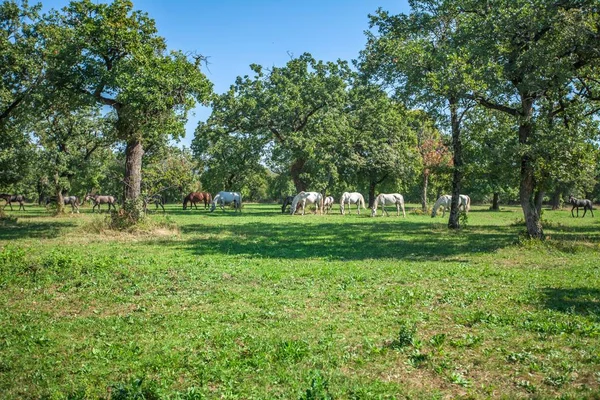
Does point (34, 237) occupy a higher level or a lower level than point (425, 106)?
lower

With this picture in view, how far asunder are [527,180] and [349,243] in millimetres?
7411

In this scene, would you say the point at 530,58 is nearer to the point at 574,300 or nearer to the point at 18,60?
the point at 574,300

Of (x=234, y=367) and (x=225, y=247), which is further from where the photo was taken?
(x=225, y=247)

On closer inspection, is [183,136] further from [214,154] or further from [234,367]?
[214,154]

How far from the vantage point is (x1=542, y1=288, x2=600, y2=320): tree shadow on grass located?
8.21m

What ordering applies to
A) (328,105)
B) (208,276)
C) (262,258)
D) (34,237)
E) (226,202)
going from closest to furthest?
(208,276), (262,258), (34,237), (328,105), (226,202)

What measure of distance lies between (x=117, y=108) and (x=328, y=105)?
24842 mm

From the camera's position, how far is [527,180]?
17.1m

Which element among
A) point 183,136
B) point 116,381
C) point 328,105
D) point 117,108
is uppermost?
point 328,105

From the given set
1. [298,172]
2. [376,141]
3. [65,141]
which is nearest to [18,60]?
[65,141]

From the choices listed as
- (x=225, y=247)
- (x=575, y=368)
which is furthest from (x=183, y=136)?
(x=575, y=368)

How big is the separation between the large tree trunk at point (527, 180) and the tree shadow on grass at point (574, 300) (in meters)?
7.96

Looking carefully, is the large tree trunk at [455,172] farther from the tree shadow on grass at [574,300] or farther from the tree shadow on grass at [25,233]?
the tree shadow on grass at [25,233]

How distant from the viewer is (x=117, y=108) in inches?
803
